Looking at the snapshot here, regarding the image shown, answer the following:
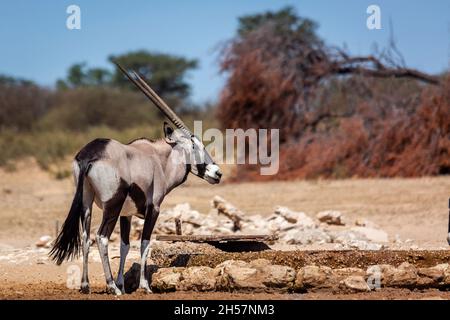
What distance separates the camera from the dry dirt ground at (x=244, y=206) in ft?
31.0

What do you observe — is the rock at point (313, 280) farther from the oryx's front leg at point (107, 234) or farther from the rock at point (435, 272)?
the oryx's front leg at point (107, 234)

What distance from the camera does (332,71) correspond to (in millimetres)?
21016

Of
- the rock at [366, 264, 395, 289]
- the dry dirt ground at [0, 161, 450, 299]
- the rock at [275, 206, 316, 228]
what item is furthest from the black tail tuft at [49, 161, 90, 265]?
the rock at [275, 206, 316, 228]

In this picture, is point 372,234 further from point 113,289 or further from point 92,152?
point 92,152

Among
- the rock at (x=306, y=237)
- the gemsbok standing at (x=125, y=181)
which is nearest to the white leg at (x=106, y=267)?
the gemsbok standing at (x=125, y=181)

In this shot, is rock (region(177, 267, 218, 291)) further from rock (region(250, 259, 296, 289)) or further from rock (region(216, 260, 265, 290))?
rock (region(250, 259, 296, 289))

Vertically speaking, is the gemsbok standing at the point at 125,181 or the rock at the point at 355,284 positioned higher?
the gemsbok standing at the point at 125,181

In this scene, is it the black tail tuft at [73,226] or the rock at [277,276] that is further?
the black tail tuft at [73,226]

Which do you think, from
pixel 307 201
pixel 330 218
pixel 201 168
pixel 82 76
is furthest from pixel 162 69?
pixel 201 168

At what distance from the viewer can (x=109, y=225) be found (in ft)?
26.2

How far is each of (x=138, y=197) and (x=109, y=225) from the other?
0.43m

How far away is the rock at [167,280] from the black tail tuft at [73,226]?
758mm

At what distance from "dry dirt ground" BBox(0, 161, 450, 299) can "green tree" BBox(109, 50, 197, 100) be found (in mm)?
26184
